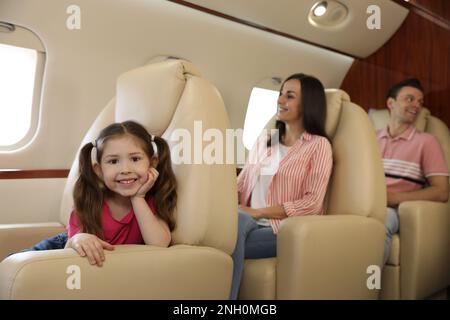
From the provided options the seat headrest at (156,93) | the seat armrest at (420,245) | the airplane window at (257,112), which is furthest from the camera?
the airplane window at (257,112)

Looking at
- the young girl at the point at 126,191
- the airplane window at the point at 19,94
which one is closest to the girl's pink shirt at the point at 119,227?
the young girl at the point at 126,191

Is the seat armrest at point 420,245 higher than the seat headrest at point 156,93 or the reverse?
the reverse

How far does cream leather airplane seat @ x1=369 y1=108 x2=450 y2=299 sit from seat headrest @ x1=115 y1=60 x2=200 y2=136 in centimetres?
122

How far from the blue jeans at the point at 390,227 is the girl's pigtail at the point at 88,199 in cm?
130

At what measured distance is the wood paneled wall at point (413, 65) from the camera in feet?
10.1

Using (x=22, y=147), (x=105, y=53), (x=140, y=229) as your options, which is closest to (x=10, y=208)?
(x=22, y=147)

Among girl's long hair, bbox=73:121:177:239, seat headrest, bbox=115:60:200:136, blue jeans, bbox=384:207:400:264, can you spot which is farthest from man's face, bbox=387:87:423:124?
girl's long hair, bbox=73:121:177:239

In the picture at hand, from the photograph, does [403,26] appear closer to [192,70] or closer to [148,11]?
[148,11]

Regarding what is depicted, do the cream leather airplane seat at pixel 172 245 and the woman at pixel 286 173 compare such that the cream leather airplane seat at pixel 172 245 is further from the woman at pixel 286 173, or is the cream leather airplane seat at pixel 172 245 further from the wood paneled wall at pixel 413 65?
the wood paneled wall at pixel 413 65

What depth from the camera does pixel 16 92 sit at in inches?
85.7

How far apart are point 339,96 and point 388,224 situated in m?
0.60

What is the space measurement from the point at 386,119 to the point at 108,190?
2.12 metres

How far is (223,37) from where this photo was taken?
106 inches

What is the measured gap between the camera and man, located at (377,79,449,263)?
2197 mm
